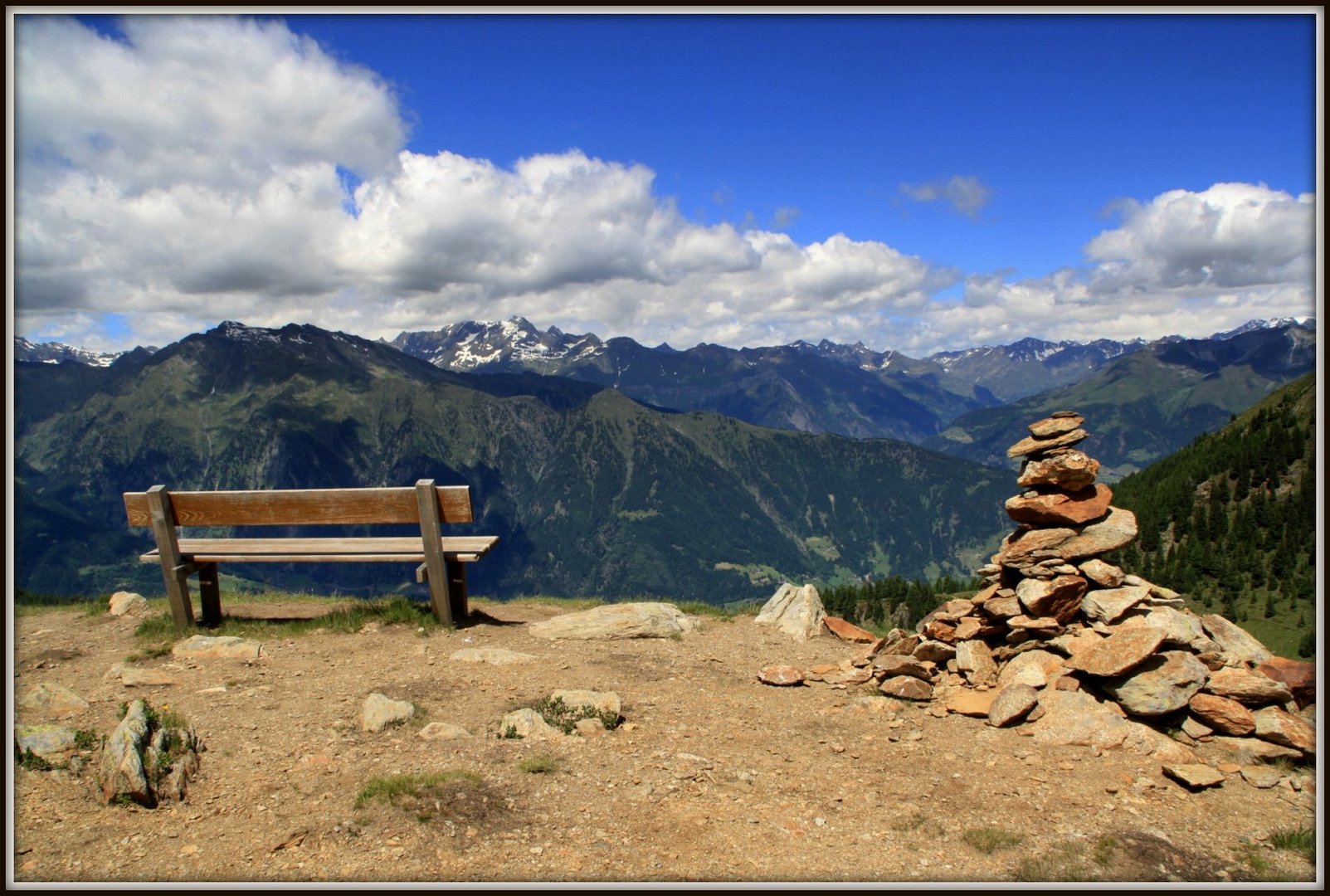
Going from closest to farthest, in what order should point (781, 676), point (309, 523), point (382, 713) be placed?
point (382, 713) → point (781, 676) → point (309, 523)

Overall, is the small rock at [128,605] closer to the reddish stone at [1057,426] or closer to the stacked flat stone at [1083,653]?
the stacked flat stone at [1083,653]

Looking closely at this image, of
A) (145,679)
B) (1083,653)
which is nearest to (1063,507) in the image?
(1083,653)

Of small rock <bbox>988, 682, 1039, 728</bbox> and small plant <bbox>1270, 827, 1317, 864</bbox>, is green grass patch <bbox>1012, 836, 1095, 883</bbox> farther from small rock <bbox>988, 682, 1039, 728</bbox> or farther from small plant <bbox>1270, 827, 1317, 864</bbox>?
small rock <bbox>988, 682, 1039, 728</bbox>

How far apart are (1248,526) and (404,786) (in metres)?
208

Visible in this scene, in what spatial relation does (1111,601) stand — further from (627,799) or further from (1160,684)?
(627,799)

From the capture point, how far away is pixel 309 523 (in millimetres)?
12203

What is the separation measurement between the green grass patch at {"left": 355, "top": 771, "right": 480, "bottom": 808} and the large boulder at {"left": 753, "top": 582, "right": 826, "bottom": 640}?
832 cm

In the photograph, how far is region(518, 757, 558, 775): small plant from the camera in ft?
25.2

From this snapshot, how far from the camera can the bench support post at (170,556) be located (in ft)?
39.4

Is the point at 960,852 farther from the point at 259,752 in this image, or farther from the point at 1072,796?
the point at 259,752

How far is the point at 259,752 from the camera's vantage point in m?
7.93

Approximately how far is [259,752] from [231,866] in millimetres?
2242

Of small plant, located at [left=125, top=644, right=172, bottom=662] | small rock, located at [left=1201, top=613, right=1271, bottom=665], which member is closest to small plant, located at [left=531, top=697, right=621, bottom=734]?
small plant, located at [left=125, top=644, right=172, bottom=662]

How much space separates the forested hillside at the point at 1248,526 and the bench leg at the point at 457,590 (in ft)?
533
